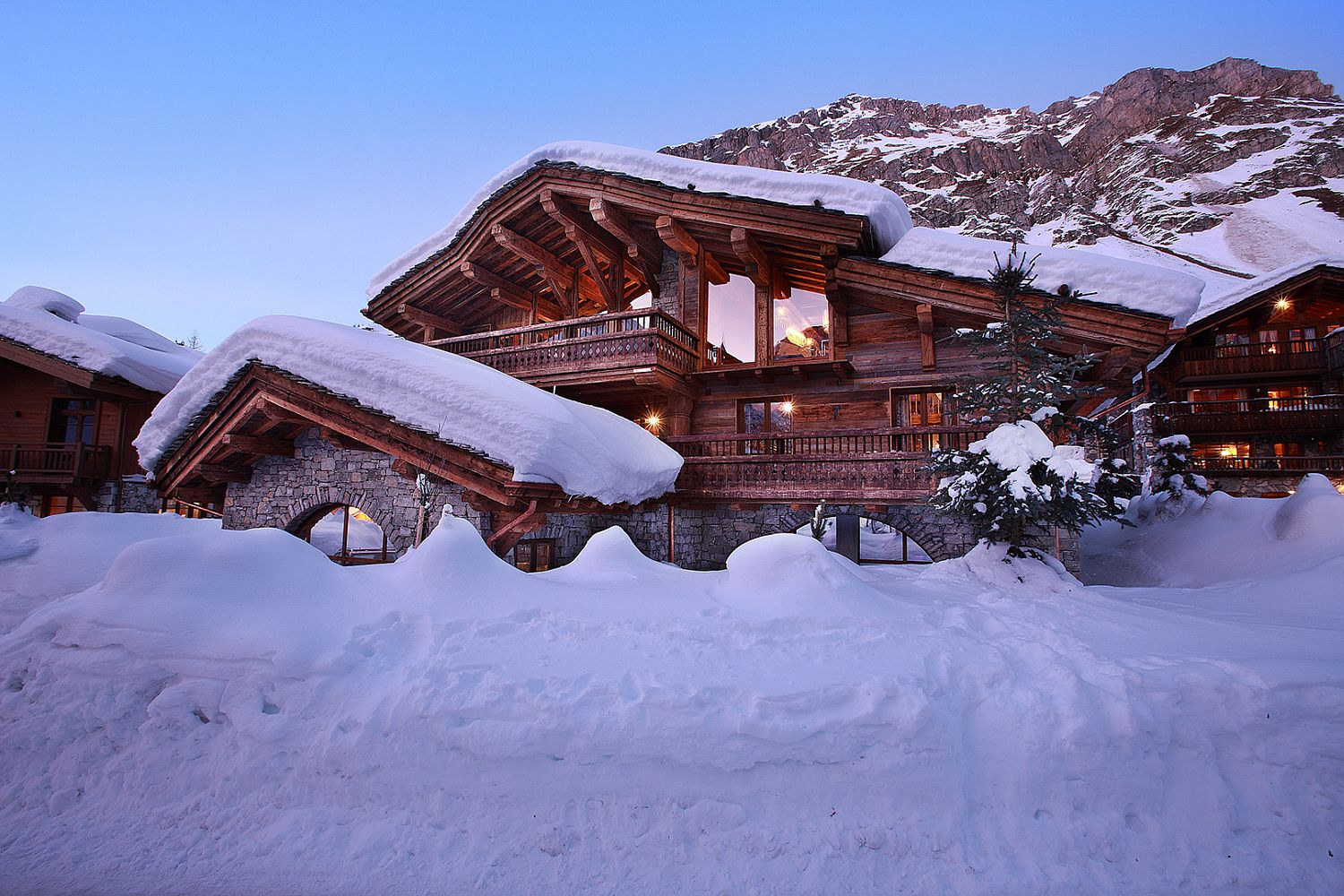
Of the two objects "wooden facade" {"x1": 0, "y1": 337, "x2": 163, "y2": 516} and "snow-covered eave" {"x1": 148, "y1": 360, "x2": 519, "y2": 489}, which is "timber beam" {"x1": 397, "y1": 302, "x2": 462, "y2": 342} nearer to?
"snow-covered eave" {"x1": 148, "y1": 360, "x2": 519, "y2": 489}

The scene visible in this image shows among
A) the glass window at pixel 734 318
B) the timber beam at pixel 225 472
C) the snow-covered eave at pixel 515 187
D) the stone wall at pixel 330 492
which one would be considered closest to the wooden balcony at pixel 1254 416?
the glass window at pixel 734 318

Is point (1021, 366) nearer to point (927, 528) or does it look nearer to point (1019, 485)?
point (1019, 485)

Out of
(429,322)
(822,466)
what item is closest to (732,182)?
(822,466)

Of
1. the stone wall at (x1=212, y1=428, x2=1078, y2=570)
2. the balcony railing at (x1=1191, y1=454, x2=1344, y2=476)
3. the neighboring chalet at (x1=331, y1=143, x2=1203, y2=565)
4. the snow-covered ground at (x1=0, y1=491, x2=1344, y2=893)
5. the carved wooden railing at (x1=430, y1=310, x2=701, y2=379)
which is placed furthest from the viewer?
the balcony railing at (x1=1191, y1=454, x2=1344, y2=476)

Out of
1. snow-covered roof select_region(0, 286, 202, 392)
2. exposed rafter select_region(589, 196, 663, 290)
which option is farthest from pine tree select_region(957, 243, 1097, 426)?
snow-covered roof select_region(0, 286, 202, 392)

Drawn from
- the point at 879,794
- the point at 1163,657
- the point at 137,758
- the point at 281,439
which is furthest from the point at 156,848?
the point at 281,439

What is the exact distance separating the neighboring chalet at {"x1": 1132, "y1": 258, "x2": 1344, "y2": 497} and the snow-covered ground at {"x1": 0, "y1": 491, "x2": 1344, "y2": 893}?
24.2 m

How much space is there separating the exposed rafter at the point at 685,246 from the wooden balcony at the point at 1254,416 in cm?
2175

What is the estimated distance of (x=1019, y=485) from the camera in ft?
22.3

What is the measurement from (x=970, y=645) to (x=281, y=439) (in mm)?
11382

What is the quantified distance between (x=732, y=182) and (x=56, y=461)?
73.5 ft

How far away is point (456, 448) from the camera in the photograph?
7.82 m

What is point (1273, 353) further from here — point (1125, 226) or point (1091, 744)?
point (1125, 226)

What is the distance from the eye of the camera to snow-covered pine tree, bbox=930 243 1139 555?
6871mm
